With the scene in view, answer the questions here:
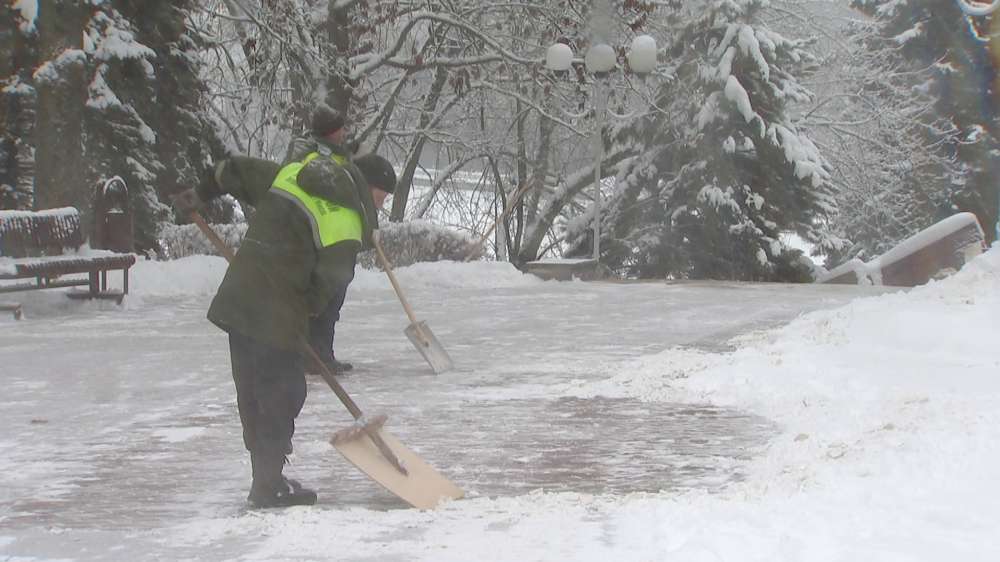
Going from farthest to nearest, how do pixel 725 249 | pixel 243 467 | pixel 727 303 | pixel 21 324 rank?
pixel 725 249 → pixel 727 303 → pixel 21 324 → pixel 243 467

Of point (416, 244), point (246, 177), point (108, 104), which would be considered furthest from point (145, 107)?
point (246, 177)

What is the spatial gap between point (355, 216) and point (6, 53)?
10.8 meters

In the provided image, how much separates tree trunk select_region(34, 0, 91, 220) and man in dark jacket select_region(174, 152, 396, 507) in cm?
974

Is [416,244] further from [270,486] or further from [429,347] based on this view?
[270,486]

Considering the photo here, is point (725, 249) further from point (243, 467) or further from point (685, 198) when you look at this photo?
point (243, 467)

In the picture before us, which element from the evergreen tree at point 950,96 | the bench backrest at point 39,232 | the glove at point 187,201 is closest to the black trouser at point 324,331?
the glove at point 187,201

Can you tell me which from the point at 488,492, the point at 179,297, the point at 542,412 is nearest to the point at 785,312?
the point at 542,412

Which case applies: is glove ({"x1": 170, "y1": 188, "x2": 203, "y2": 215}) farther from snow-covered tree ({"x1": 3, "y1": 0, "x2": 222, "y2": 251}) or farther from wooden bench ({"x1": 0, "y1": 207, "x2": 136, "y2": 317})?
snow-covered tree ({"x1": 3, "y1": 0, "x2": 222, "y2": 251})

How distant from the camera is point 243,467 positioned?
493 centimetres

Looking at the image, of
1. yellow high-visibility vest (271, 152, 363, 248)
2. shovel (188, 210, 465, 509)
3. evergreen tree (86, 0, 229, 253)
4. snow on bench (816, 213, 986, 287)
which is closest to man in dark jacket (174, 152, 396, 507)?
yellow high-visibility vest (271, 152, 363, 248)

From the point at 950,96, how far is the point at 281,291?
27.0 meters

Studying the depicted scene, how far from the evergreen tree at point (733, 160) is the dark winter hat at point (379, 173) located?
43.6ft

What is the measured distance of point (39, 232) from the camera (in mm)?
10625

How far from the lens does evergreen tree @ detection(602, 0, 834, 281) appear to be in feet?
63.8
